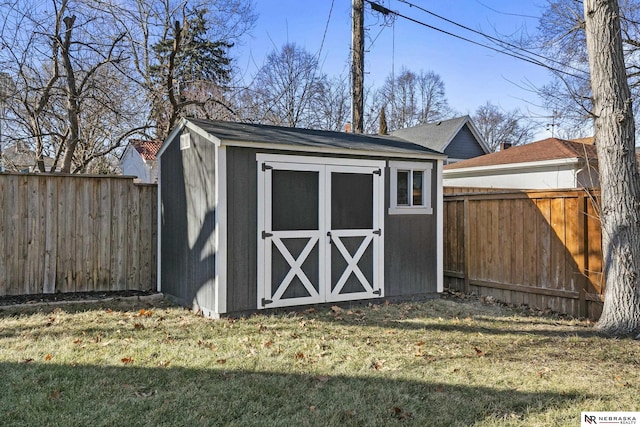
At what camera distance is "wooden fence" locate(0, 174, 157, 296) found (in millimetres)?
6227

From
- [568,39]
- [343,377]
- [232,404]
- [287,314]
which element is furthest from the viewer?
[568,39]

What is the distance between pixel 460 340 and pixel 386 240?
2.18 meters

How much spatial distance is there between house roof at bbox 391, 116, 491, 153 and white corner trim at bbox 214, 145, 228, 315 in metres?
15.2

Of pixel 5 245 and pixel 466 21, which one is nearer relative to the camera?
pixel 5 245

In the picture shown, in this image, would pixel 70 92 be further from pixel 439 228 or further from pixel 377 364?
pixel 377 364

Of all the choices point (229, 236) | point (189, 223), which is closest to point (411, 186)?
point (229, 236)

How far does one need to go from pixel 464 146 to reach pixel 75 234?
17801 mm

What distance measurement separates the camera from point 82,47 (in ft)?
31.6

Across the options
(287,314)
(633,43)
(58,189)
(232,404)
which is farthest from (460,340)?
(633,43)

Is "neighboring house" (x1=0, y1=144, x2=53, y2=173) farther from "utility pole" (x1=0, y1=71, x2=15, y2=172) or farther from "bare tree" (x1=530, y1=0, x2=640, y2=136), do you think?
"bare tree" (x1=530, y1=0, x2=640, y2=136)

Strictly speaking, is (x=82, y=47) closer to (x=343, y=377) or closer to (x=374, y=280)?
(x=374, y=280)

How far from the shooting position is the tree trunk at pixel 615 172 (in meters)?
5.09

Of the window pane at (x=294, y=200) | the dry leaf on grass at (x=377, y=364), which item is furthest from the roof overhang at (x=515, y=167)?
the dry leaf on grass at (x=377, y=364)

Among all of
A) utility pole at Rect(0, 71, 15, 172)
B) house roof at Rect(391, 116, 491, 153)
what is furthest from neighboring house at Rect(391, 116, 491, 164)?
utility pole at Rect(0, 71, 15, 172)
